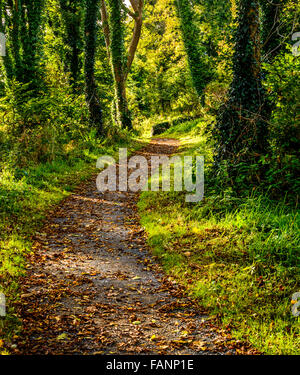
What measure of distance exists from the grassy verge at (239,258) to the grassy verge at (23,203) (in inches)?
98.6

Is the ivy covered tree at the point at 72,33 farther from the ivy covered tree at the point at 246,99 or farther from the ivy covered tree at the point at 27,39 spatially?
the ivy covered tree at the point at 246,99

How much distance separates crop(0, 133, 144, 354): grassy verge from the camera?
4.53 m

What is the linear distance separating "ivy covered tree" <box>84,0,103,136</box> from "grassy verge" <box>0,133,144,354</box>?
3.68 meters

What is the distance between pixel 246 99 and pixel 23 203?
6.02m

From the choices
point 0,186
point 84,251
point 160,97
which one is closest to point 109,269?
point 84,251

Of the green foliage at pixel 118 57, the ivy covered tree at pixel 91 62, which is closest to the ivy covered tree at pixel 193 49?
the green foliage at pixel 118 57

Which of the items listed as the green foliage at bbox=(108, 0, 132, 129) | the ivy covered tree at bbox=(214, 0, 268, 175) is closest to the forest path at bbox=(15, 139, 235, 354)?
the ivy covered tree at bbox=(214, 0, 268, 175)

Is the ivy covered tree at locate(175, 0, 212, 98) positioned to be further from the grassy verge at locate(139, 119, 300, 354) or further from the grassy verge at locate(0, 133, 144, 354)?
the grassy verge at locate(139, 119, 300, 354)

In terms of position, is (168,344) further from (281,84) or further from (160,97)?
(160,97)

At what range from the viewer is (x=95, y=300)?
4.63 meters

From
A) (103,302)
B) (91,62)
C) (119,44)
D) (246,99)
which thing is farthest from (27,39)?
(103,302)

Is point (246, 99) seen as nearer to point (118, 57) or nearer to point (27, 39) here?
point (27, 39)

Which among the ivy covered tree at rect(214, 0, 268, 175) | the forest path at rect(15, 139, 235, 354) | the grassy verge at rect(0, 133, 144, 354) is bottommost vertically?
the forest path at rect(15, 139, 235, 354)
